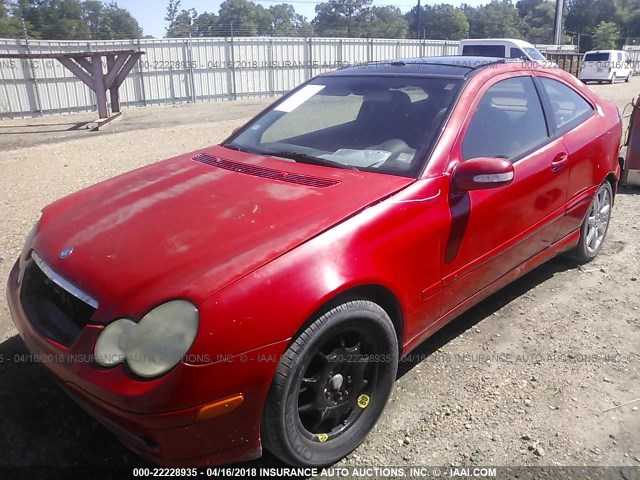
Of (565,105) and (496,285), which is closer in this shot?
(496,285)

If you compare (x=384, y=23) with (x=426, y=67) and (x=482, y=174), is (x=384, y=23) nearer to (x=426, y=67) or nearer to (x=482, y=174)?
(x=426, y=67)

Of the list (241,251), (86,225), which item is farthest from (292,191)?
(86,225)

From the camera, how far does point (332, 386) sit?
233 centimetres

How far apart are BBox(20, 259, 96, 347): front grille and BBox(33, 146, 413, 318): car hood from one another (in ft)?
0.27

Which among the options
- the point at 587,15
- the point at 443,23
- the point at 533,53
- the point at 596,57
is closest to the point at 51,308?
the point at 533,53

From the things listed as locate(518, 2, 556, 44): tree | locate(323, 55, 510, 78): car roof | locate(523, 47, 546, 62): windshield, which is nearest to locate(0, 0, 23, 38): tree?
locate(523, 47, 546, 62): windshield

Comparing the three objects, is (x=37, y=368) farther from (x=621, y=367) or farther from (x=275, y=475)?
(x=621, y=367)

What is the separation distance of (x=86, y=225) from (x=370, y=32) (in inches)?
2770

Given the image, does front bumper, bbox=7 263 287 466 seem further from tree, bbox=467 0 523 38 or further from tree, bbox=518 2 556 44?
tree, bbox=518 2 556 44

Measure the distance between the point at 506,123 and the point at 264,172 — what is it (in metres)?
1.56

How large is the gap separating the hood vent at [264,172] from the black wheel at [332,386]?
700mm

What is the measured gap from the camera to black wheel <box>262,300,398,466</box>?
205 centimetres

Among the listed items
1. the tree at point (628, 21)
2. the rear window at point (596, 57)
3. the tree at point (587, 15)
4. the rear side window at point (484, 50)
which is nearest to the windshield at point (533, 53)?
the rear side window at point (484, 50)

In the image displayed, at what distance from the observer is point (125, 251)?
87.4 inches
